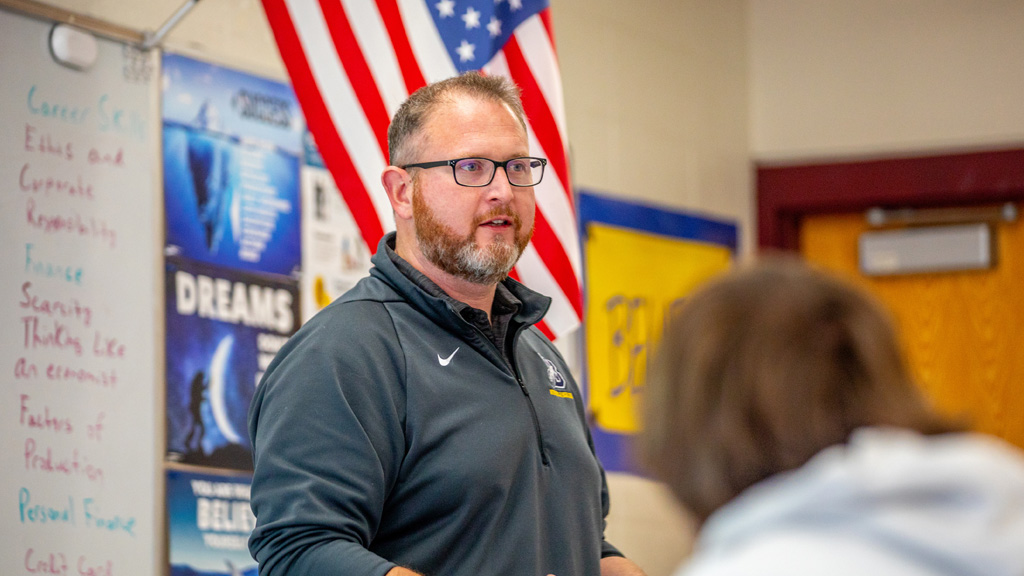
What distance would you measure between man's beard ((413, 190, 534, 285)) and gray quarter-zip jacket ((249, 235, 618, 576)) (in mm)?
71

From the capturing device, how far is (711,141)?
444cm

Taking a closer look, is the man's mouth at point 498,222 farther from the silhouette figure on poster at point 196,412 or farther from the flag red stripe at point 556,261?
the silhouette figure on poster at point 196,412

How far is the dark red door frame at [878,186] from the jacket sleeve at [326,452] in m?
3.31

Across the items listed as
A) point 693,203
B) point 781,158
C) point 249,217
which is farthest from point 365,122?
point 781,158

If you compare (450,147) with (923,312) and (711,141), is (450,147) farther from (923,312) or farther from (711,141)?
(923,312)

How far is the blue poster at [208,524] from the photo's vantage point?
238 centimetres

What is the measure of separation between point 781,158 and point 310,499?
3.57 m

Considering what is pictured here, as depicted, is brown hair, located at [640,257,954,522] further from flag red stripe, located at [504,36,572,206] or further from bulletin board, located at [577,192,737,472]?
bulletin board, located at [577,192,737,472]

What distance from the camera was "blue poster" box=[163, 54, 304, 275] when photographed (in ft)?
8.10

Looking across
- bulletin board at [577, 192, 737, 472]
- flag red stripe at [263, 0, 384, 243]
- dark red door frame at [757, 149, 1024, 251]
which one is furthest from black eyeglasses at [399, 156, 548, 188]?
dark red door frame at [757, 149, 1024, 251]

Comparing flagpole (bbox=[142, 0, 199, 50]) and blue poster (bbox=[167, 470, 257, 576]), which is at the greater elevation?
flagpole (bbox=[142, 0, 199, 50])

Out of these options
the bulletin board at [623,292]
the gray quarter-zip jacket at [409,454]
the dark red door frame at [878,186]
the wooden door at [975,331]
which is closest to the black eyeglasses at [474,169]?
the gray quarter-zip jacket at [409,454]

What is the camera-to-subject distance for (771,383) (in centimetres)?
81

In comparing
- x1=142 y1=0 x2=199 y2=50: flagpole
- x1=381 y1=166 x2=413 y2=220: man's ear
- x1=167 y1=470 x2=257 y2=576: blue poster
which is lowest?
x1=167 y1=470 x2=257 y2=576: blue poster
